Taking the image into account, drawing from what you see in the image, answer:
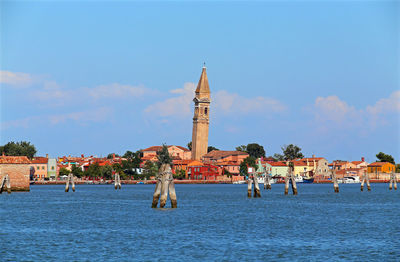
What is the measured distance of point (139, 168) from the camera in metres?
197

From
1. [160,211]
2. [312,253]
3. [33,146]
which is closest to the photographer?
[312,253]

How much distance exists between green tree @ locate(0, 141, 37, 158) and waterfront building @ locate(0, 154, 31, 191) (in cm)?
8010

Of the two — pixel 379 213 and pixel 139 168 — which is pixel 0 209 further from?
pixel 139 168

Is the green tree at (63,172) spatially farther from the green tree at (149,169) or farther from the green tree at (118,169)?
the green tree at (149,169)

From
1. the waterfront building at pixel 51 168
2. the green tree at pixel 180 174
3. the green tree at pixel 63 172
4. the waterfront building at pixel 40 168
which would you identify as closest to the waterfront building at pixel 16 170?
the waterfront building at pixel 40 168

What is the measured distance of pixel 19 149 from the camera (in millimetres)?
172125

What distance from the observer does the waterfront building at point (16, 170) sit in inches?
3290

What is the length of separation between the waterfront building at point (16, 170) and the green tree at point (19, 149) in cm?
8010

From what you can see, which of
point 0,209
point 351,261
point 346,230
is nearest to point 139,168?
point 0,209

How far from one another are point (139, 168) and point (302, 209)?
136 meters

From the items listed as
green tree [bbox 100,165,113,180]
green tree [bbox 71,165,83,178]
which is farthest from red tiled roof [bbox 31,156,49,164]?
green tree [bbox 100,165,113,180]

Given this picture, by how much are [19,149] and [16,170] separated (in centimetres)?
8868

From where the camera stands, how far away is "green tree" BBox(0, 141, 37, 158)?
6718 inches

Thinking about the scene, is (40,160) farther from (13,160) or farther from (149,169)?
(13,160)
